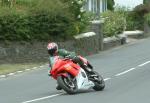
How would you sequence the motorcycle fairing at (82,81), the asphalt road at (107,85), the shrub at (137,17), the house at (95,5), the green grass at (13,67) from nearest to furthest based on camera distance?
the asphalt road at (107,85) → the motorcycle fairing at (82,81) → the green grass at (13,67) → the shrub at (137,17) → the house at (95,5)

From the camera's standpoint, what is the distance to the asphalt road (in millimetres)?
16156

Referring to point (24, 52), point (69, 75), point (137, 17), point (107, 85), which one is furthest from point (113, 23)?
point (69, 75)

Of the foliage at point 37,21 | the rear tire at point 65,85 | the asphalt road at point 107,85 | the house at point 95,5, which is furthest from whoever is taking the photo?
the house at point 95,5

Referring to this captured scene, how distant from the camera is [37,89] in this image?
19406 mm

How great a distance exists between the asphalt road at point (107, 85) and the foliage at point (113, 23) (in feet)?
24.2

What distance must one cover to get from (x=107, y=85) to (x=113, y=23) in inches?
833

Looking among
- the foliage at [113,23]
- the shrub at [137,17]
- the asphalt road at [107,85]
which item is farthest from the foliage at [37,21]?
the shrub at [137,17]

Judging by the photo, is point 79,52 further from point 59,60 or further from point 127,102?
point 127,102

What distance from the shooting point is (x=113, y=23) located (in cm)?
4044

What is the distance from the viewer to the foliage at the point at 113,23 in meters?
39.3

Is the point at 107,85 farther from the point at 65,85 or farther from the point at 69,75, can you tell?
the point at 65,85

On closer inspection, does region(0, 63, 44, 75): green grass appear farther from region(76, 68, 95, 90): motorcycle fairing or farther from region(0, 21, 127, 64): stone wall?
region(76, 68, 95, 90): motorcycle fairing

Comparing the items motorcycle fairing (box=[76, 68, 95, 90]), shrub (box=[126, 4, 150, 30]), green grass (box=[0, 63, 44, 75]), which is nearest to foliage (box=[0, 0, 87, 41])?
green grass (box=[0, 63, 44, 75])

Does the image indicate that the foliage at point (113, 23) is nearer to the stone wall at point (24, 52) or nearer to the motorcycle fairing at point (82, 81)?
the stone wall at point (24, 52)
